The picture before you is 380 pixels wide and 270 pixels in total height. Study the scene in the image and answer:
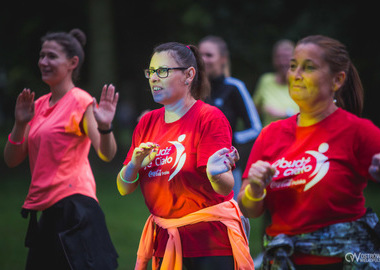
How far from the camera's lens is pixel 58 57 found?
14.3 ft

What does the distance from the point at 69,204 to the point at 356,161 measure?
2.35m

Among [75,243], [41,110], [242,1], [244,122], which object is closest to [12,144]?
[41,110]

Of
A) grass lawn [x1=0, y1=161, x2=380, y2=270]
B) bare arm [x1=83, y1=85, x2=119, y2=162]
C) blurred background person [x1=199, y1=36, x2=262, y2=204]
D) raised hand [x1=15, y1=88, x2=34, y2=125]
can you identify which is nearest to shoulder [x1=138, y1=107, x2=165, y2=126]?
bare arm [x1=83, y1=85, x2=119, y2=162]

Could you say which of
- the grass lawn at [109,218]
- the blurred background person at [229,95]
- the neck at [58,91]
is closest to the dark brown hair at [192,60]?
the neck at [58,91]

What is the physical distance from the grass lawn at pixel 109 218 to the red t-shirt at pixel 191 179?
3131mm

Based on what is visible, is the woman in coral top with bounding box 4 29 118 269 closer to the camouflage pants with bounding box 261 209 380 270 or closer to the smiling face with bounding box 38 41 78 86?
the smiling face with bounding box 38 41 78 86

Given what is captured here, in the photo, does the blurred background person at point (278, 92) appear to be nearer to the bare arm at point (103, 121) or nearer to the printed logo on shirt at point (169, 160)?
the bare arm at point (103, 121)

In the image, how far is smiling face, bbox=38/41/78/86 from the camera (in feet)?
14.2

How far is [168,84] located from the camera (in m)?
3.22

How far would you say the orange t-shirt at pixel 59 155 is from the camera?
13.2ft

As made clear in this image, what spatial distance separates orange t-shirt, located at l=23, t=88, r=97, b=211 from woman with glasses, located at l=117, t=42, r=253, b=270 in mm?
991

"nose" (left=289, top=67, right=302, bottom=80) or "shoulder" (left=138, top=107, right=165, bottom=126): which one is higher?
"nose" (left=289, top=67, right=302, bottom=80)

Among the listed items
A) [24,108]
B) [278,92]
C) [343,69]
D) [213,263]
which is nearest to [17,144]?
[24,108]

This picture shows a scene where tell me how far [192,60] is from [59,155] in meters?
1.42
